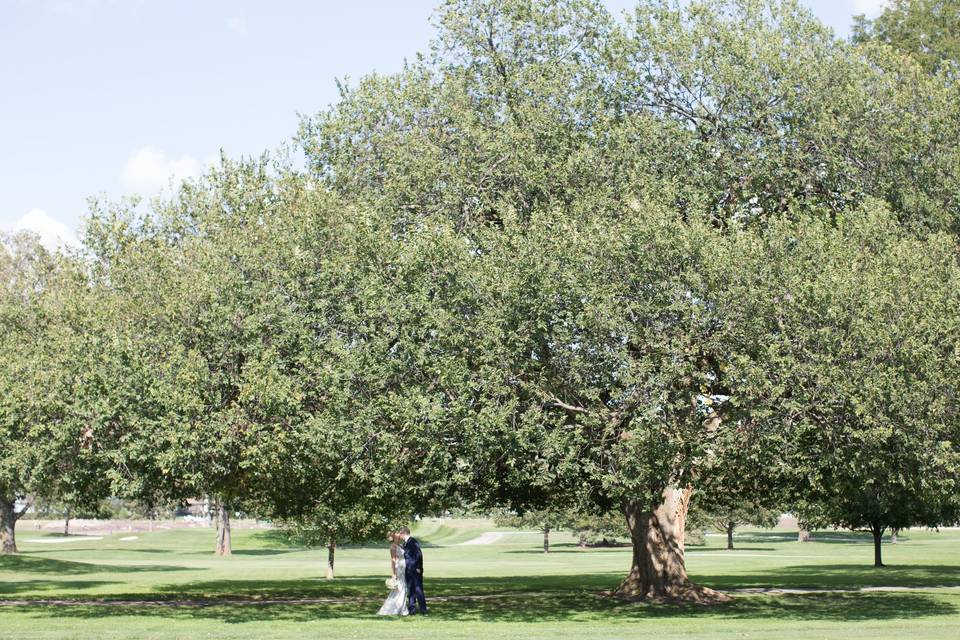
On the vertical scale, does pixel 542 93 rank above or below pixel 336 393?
above

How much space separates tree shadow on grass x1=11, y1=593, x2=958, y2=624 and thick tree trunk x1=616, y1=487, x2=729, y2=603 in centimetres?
100

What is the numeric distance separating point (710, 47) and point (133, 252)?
52.8 ft

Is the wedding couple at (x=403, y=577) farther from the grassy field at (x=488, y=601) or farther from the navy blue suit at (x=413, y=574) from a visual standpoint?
the grassy field at (x=488, y=601)

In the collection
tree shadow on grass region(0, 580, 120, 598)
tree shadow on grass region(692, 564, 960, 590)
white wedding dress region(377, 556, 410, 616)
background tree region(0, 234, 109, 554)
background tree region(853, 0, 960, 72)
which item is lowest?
tree shadow on grass region(692, 564, 960, 590)

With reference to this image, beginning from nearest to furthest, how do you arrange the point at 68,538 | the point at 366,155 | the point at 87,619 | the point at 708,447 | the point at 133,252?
1. the point at 708,447
2. the point at 87,619
3. the point at 133,252
4. the point at 366,155
5. the point at 68,538

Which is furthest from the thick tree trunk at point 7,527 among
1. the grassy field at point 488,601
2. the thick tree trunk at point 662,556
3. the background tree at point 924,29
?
the background tree at point 924,29

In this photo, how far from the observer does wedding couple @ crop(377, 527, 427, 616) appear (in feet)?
91.5

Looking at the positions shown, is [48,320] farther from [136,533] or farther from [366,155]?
[136,533]

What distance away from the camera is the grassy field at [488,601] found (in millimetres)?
23547

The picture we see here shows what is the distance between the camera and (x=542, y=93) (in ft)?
99.2

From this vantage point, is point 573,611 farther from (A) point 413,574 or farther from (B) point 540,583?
(B) point 540,583

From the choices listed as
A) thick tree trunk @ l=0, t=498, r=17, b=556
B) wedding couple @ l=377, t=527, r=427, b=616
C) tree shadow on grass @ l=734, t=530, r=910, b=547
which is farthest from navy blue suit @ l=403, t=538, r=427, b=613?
tree shadow on grass @ l=734, t=530, r=910, b=547

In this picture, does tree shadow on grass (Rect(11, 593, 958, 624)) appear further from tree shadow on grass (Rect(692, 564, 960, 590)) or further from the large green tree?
tree shadow on grass (Rect(692, 564, 960, 590))

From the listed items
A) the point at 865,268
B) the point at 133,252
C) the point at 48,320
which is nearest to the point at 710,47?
the point at 865,268
